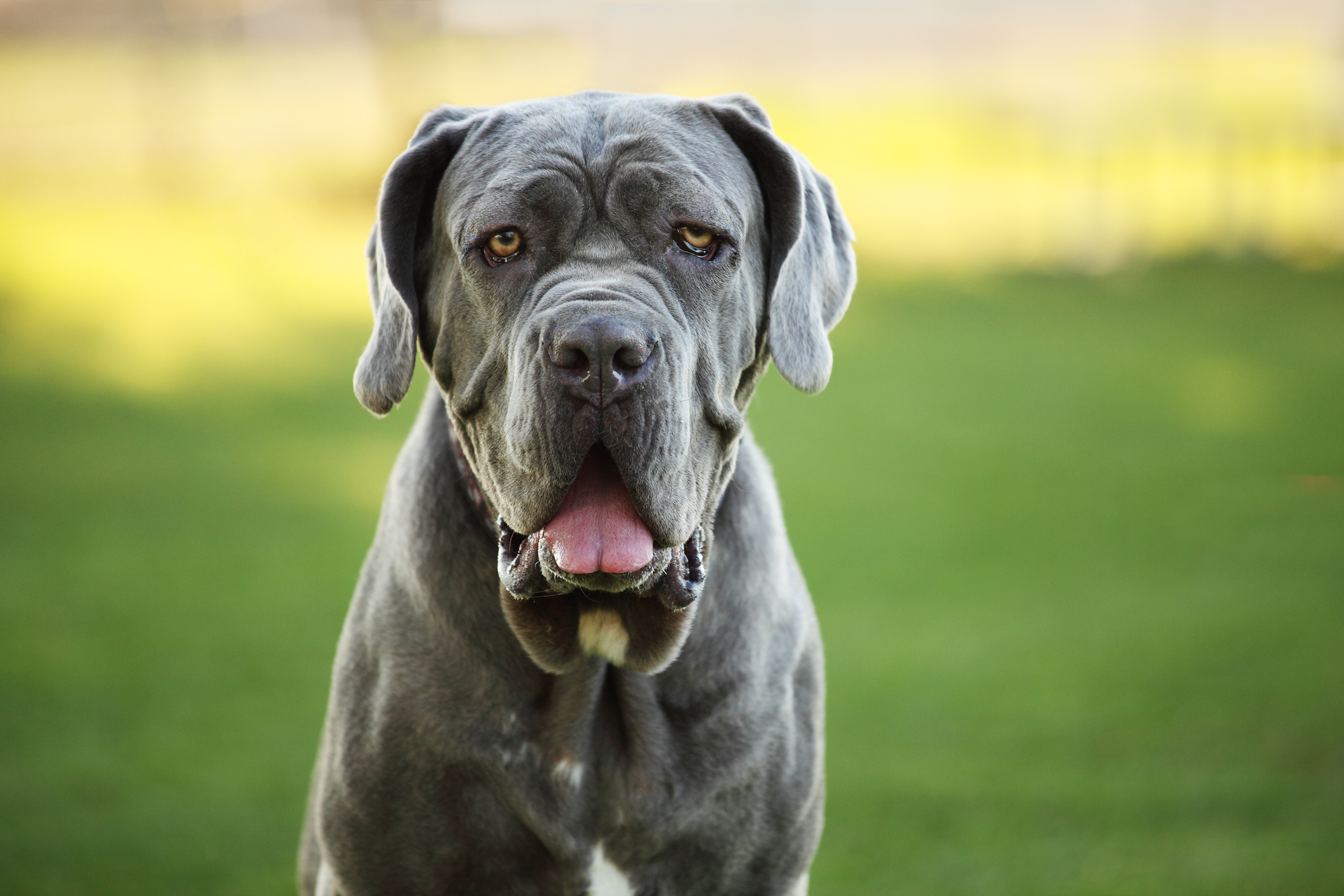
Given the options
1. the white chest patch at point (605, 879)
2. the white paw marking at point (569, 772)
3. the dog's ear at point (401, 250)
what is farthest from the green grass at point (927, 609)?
the dog's ear at point (401, 250)

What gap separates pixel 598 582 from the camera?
231 centimetres

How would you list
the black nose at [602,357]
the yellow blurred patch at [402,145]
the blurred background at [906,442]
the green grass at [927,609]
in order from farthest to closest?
1. the yellow blurred patch at [402,145]
2. the blurred background at [906,442]
3. the green grass at [927,609]
4. the black nose at [602,357]

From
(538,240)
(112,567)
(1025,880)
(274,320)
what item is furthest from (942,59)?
(538,240)

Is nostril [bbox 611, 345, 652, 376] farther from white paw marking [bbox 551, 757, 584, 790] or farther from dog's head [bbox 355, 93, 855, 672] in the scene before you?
white paw marking [bbox 551, 757, 584, 790]

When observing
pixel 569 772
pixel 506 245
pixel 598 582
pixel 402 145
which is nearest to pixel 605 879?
pixel 569 772

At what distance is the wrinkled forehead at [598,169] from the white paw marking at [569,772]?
1051 millimetres

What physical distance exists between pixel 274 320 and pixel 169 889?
24.7 feet

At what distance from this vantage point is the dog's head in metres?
2.21

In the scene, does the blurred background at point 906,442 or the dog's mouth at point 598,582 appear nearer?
the dog's mouth at point 598,582

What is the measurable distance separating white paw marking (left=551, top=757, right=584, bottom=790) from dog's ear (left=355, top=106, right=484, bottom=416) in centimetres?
79

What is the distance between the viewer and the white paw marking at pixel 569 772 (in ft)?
8.34

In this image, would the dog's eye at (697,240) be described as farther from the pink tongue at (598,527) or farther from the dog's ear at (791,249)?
the pink tongue at (598,527)

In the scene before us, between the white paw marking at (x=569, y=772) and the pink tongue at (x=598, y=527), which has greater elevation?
the pink tongue at (x=598, y=527)

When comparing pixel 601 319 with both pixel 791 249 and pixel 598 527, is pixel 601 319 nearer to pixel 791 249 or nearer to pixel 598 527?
pixel 598 527
